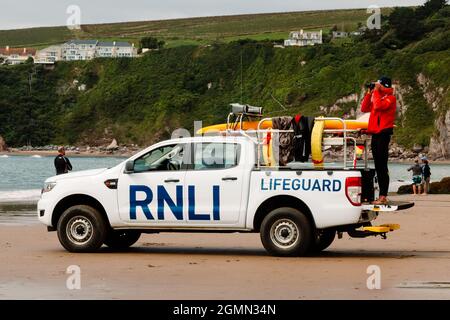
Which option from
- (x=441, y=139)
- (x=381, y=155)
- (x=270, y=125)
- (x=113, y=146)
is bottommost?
(x=113, y=146)

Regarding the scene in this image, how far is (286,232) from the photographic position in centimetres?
1577

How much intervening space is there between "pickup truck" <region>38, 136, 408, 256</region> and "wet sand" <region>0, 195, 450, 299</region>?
389 millimetres

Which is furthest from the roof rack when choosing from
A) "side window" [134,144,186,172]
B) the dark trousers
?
"side window" [134,144,186,172]

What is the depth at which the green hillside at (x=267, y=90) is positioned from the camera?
507 feet

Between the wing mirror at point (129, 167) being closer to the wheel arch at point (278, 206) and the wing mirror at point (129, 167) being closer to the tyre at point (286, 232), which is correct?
the wheel arch at point (278, 206)

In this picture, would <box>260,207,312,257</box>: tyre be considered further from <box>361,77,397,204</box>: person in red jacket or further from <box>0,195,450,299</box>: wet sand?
<box>361,77,397,204</box>: person in red jacket

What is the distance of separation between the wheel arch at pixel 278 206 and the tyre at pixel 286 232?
0.12m

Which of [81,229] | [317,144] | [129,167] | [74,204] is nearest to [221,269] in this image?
[317,144]

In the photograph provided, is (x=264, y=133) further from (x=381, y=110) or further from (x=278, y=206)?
(x=381, y=110)

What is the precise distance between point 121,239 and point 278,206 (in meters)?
2.83

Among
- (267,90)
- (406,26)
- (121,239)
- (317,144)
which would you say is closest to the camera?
(317,144)

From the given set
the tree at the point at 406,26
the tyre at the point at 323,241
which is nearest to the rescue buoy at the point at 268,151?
the tyre at the point at 323,241
